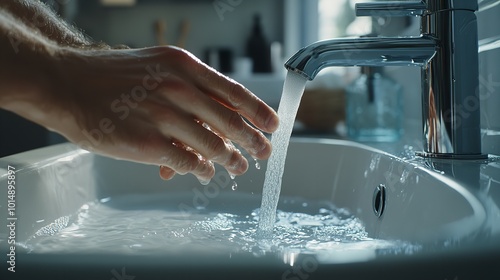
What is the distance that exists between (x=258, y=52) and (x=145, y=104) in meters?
2.10

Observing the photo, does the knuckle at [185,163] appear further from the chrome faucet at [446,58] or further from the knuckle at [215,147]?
the chrome faucet at [446,58]

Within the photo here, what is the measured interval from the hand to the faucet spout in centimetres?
14

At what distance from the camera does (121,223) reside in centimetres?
70

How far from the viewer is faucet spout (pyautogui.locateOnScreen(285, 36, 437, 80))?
61cm

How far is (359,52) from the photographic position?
0.62 metres

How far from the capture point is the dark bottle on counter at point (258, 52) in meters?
2.51

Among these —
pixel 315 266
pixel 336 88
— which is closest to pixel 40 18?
pixel 315 266

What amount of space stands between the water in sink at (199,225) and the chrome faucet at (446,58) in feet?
0.52

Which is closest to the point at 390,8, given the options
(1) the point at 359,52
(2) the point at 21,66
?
(1) the point at 359,52

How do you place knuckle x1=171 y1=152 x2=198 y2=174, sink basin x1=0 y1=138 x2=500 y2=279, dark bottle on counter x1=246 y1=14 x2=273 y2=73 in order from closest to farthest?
1. sink basin x1=0 y1=138 x2=500 y2=279
2. knuckle x1=171 y1=152 x2=198 y2=174
3. dark bottle on counter x1=246 y1=14 x2=273 y2=73

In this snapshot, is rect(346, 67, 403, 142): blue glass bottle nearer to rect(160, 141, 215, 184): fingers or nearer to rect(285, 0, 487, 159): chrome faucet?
rect(285, 0, 487, 159): chrome faucet

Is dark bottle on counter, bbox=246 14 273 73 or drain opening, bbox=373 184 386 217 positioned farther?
dark bottle on counter, bbox=246 14 273 73

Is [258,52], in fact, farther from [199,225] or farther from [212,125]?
[212,125]

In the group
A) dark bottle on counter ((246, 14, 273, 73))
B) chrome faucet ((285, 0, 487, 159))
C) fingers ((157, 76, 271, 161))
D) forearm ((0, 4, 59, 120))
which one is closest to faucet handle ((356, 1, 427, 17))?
chrome faucet ((285, 0, 487, 159))
